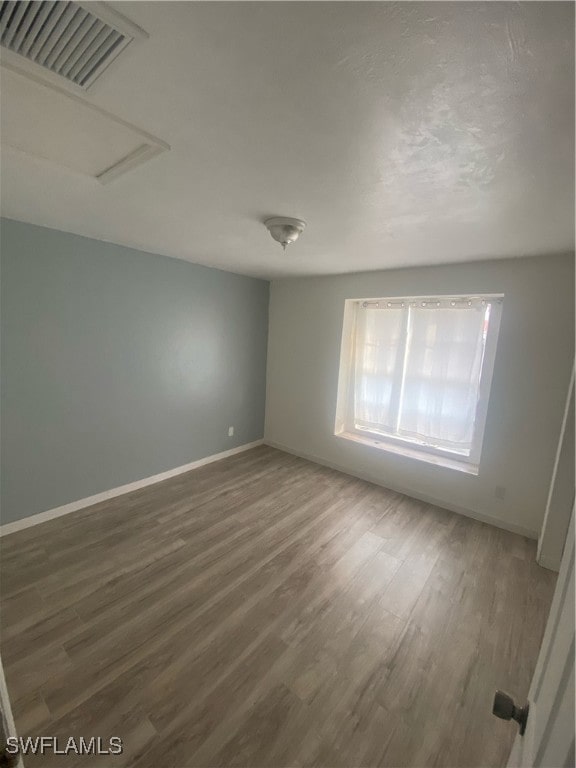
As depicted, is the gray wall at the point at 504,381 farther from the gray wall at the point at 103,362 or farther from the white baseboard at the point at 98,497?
the white baseboard at the point at 98,497

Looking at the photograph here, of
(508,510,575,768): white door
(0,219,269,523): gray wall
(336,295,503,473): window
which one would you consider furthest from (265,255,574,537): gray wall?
(508,510,575,768): white door

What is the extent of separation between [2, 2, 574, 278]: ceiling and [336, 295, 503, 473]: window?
100cm

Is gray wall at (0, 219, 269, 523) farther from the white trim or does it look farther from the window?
the white trim

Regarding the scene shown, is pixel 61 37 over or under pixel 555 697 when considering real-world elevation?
over

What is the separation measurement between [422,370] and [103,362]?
10.0ft

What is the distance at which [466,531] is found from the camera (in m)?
2.58

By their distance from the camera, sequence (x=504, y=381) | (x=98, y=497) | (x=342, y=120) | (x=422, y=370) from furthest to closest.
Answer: (x=422, y=370), (x=98, y=497), (x=504, y=381), (x=342, y=120)

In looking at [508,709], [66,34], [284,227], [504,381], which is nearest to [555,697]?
[508,709]

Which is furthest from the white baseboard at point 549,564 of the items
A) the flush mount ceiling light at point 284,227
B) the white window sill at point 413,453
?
the flush mount ceiling light at point 284,227

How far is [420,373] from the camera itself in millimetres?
3113

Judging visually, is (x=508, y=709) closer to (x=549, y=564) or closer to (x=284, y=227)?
(x=284, y=227)

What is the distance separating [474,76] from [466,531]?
2.94 metres

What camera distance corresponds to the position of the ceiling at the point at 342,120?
2.21ft

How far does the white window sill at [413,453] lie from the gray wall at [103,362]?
1.66 meters
